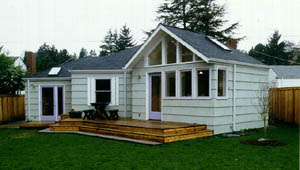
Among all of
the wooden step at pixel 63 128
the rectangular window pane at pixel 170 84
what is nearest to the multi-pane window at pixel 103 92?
the wooden step at pixel 63 128

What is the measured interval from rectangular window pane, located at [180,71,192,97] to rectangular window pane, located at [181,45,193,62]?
0.49 m

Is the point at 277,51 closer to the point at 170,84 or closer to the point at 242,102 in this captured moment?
the point at 242,102

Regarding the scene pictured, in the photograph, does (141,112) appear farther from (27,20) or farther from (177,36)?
(27,20)

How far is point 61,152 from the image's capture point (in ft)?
23.1

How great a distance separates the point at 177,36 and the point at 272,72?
808 inches

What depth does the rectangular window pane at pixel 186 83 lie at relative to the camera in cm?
1005

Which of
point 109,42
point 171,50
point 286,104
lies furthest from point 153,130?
point 109,42

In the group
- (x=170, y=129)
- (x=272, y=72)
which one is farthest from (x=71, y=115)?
(x=272, y=72)

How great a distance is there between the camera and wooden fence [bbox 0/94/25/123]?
48.7 feet

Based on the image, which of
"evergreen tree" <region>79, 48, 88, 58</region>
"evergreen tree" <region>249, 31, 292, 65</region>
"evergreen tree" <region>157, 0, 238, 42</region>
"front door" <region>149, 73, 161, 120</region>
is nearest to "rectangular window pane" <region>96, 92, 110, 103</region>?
"front door" <region>149, 73, 161, 120</region>

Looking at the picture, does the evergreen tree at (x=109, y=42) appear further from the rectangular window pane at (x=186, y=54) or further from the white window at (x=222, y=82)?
the white window at (x=222, y=82)

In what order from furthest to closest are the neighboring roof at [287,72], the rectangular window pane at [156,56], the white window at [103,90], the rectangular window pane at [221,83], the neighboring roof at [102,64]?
the neighboring roof at [287,72]
the neighboring roof at [102,64]
the white window at [103,90]
the rectangular window pane at [156,56]
the rectangular window pane at [221,83]

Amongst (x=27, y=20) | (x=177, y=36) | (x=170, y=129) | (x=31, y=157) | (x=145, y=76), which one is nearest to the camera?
(x=31, y=157)

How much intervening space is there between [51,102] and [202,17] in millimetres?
16872
